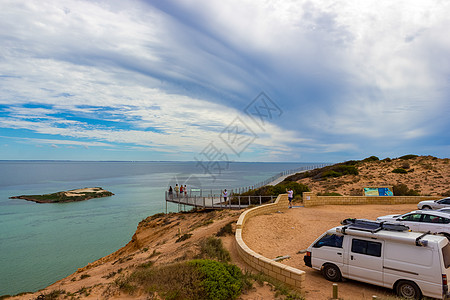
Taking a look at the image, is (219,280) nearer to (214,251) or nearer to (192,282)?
(192,282)

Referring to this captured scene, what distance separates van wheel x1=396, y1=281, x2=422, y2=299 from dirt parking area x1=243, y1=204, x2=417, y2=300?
1.03ft

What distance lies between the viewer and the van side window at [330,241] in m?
7.98

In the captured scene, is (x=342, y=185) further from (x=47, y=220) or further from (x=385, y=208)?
(x=47, y=220)

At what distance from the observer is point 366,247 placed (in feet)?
24.4

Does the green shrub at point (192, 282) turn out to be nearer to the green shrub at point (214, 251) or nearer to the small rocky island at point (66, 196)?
the green shrub at point (214, 251)

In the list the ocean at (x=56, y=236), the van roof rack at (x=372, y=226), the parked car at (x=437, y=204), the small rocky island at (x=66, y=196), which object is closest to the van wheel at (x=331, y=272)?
the van roof rack at (x=372, y=226)

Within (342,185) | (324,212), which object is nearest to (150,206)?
(342,185)

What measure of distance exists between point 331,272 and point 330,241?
→ 875mm

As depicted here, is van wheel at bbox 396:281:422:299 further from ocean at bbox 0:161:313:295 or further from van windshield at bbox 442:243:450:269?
ocean at bbox 0:161:313:295

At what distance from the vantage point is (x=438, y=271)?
6.26 m

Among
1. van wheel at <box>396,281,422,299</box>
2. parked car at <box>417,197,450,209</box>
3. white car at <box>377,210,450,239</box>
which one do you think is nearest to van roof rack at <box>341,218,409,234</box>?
van wheel at <box>396,281,422,299</box>

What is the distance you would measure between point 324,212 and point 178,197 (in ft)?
53.8

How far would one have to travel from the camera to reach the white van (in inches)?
251

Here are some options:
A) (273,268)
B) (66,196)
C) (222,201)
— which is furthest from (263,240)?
(66,196)
